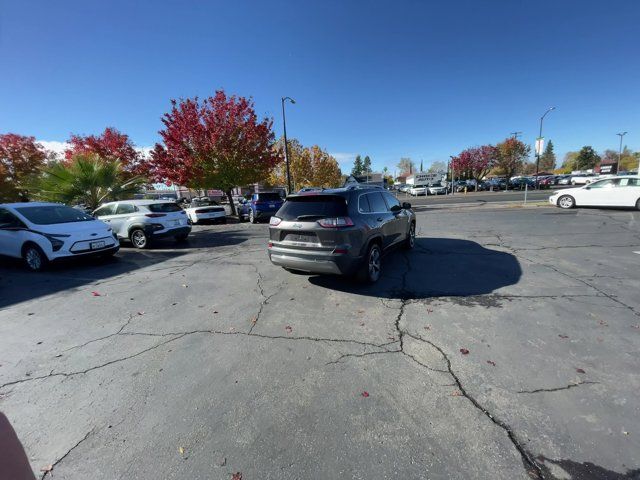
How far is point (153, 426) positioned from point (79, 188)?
537 inches

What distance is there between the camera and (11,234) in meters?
7.61

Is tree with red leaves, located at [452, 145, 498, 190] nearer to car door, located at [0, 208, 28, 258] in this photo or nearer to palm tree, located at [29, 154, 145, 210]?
palm tree, located at [29, 154, 145, 210]

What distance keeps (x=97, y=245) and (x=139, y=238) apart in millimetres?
2448

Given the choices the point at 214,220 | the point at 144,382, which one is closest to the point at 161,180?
the point at 214,220

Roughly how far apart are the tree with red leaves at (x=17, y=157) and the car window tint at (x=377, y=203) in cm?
3238

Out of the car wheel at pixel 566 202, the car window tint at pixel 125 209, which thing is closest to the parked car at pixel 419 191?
the car wheel at pixel 566 202

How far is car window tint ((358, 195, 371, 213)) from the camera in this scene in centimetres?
524

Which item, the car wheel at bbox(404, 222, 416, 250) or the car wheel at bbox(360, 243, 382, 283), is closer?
the car wheel at bbox(360, 243, 382, 283)

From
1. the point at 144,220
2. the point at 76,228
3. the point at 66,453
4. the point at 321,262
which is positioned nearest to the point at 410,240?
the point at 321,262

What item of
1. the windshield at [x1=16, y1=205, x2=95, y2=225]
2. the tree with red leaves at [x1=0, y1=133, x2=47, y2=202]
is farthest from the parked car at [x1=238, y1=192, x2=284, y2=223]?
the tree with red leaves at [x1=0, y1=133, x2=47, y2=202]

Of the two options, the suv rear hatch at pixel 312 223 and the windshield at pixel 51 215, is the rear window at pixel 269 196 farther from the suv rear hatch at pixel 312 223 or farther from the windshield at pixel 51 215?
the suv rear hatch at pixel 312 223

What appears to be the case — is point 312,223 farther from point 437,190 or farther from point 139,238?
point 437,190

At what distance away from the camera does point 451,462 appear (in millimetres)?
2004

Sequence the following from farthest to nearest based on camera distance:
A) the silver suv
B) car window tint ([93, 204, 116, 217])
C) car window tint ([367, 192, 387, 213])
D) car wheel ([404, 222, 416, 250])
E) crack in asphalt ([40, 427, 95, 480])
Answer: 1. car window tint ([93, 204, 116, 217])
2. the silver suv
3. car wheel ([404, 222, 416, 250])
4. car window tint ([367, 192, 387, 213])
5. crack in asphalt ([40, 427, 95, 480])
